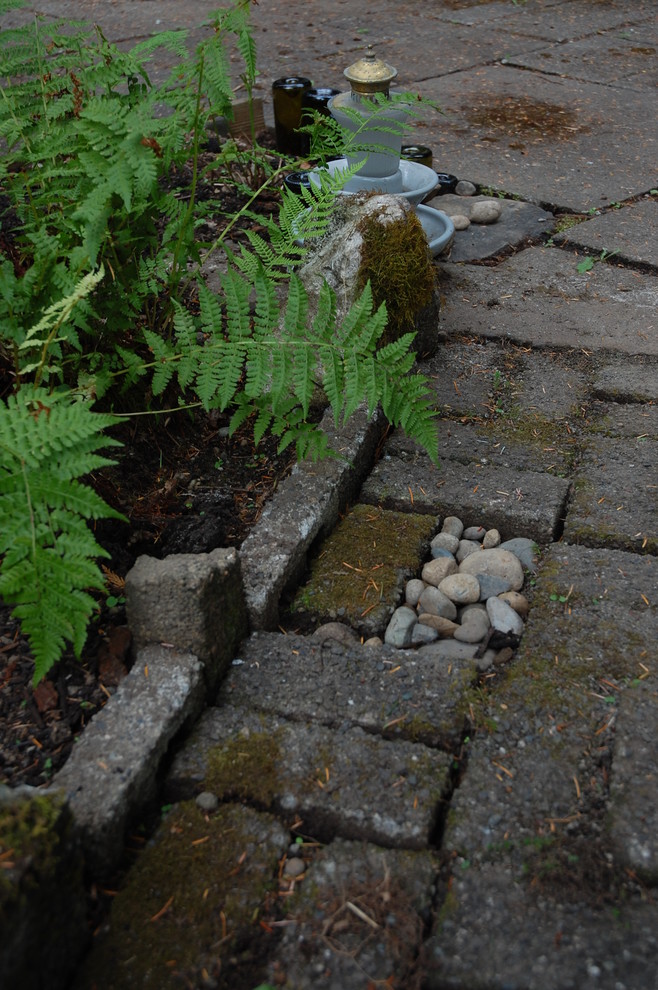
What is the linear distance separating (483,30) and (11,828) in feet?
23.0

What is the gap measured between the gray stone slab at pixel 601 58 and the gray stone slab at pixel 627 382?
3528mm

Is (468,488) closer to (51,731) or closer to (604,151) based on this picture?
(51,731)

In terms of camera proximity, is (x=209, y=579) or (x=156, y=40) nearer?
(x=209, y=579)

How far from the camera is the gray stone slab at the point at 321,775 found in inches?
67.0

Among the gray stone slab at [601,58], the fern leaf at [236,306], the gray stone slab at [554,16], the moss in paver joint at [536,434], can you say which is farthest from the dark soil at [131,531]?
the gray stone slab at [554,16]

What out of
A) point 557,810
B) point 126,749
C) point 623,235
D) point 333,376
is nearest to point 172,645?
point 126,749

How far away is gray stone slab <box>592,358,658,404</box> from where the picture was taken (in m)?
2.94

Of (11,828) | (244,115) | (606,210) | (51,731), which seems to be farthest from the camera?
(244,115)

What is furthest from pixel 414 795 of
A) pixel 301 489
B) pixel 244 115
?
pixel 244 115

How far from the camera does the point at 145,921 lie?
154 centimetres

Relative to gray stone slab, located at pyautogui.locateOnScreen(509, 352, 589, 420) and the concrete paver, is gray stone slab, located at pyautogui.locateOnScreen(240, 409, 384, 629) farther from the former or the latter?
gray stone slab, located at pyautogui.locateOnScreen(509, 352, 589, 420)

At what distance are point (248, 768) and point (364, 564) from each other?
0.70 metres

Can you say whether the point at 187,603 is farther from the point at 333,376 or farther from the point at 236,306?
the point at 236,306

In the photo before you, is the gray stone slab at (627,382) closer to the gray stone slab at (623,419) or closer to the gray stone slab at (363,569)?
the gray stone slab at (623,419)
